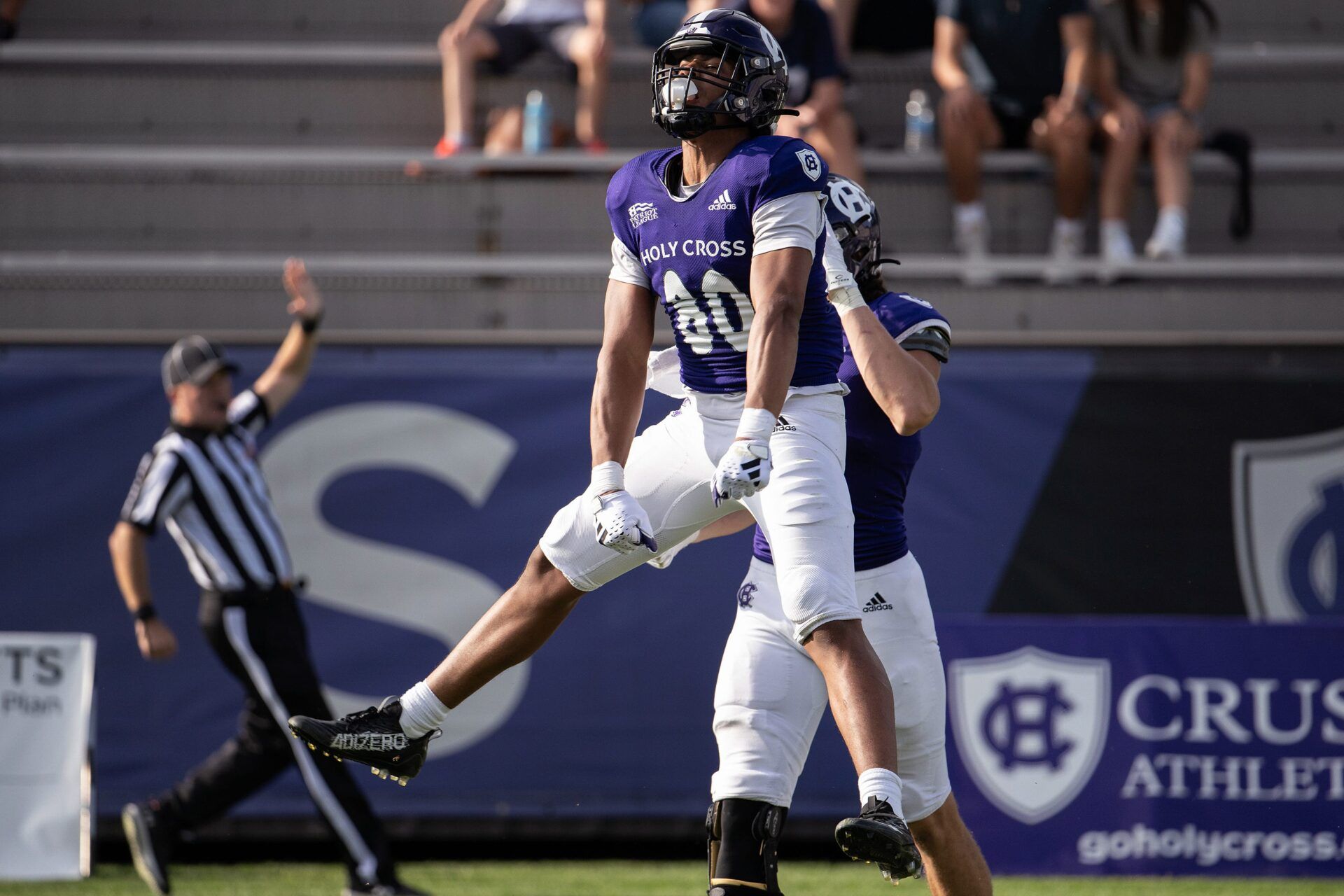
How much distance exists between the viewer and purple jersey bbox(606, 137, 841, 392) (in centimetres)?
363

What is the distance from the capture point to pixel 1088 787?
6.46 m

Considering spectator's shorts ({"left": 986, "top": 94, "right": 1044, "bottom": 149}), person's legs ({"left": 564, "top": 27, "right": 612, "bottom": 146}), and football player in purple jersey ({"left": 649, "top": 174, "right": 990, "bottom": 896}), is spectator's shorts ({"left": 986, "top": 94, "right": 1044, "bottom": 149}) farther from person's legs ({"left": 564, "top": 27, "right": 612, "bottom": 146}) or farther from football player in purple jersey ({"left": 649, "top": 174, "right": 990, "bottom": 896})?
football player in purple jersey ({"left": 649, "top": 174, "right": 990, "bottom": 896})

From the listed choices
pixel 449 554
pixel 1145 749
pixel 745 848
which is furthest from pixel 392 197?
pixel 745 848

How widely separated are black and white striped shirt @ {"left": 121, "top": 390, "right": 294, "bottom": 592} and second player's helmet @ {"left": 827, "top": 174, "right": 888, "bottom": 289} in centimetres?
345

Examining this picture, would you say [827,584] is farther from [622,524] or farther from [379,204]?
[379,204]

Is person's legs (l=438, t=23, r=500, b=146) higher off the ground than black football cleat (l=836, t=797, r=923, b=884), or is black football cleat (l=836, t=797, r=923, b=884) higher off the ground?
person's legs (l=438, t=23, r=500, b=146)

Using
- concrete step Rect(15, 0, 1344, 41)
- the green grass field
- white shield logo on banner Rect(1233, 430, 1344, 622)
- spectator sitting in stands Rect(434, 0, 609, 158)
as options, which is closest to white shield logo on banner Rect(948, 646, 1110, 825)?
the green grass field

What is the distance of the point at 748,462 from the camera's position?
346 cm

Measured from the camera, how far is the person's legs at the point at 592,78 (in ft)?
28.7

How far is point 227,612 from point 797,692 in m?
3.43

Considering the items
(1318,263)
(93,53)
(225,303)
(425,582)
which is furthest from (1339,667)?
(93,53)

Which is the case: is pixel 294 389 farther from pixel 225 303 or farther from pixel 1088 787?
pixel 1088 787

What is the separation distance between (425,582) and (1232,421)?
397 centimetres

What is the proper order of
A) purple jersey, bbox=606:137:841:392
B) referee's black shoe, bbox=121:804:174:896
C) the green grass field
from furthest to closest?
the green grass field → referee's black shoe, bbox=121:804:174:896 → purple jersey, bbox=606:137:841:392
